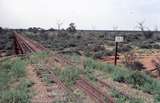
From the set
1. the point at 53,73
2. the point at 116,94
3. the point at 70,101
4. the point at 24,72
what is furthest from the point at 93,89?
the point at 24,72

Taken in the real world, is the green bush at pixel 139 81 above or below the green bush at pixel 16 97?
below

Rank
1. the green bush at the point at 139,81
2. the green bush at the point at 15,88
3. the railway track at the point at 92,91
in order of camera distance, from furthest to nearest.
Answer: the green bush at the point at 139,81 < the green bush at the point at 15,88 < the railway track at the point at 92,91

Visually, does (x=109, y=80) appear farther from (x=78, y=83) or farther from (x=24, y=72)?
(x=24, y=72)

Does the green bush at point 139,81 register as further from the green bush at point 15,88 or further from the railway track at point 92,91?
the green bush at point 15,88

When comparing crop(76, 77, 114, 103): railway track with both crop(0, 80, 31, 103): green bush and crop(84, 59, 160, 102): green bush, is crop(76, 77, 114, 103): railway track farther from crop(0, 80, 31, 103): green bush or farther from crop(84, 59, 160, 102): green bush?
crop(0, 80, 31, 103): green bush

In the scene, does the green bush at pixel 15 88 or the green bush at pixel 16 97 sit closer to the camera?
the green bush at pixel 16 97

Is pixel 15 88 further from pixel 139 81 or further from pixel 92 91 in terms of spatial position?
pixel 139 81

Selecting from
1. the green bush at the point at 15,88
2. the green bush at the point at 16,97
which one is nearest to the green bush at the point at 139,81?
the green bush at the point at 15,88

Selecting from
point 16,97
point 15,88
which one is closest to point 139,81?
point 15,88

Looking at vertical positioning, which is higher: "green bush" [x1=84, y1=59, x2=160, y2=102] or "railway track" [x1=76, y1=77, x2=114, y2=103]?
"railway track" [x1=76, y1=77, x2=114, y2=103]

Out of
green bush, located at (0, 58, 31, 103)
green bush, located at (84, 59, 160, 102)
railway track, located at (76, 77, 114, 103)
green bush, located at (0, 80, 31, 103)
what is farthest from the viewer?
green bush, located at (84, 59, 160, 102)

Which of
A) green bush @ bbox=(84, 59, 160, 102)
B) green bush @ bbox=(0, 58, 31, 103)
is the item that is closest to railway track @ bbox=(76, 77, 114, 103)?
green bush @ bbox=(84, 59, 160, 102)

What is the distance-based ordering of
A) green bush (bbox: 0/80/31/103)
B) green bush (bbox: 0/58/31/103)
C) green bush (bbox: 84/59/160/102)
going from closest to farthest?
green bush (bbox: 0/80/31/103), green bush (bbox: 0/58/31/103), green bush (bbox: 84/59/160/102)

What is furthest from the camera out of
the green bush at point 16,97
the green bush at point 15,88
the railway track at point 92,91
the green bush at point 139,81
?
the green bush at point 139,81
